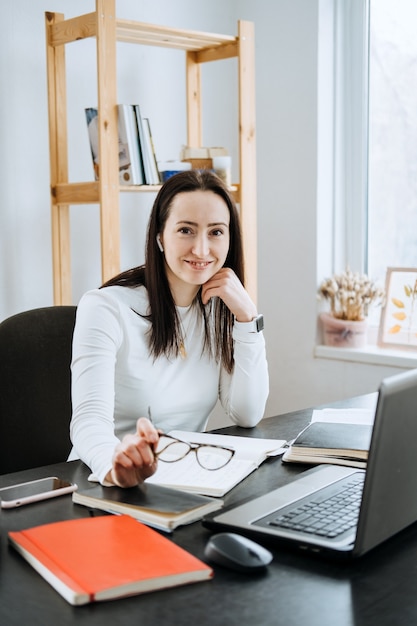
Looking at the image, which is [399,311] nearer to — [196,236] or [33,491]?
[196,236]

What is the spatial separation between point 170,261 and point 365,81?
1.68m

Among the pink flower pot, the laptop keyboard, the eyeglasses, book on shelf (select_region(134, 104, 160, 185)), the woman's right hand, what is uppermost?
book on shelf (select_region(134, 104, 160, 185))

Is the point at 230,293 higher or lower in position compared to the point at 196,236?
lower

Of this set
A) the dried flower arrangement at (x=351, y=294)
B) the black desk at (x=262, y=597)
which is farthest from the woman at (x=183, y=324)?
the dried flower arrangement at (x=351, y=294)

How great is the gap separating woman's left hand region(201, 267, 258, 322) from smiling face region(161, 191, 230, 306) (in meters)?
0.04

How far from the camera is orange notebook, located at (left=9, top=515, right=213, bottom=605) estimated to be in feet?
3.14

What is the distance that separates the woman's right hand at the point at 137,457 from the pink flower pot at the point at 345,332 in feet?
6.31

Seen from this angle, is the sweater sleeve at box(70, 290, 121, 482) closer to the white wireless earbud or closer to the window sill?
the white wireless earbud

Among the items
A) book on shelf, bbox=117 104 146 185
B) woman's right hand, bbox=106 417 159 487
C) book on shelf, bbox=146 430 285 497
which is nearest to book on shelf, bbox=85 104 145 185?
book on shelf, bbox=117 104 146 185

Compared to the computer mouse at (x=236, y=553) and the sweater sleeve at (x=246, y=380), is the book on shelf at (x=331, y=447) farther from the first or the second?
the computer mouse at (x=236, y=553)

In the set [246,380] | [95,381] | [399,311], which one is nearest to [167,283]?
[246,380]

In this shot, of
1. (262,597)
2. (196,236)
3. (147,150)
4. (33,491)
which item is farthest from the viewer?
(147,150)

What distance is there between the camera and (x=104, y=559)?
1.01 metres

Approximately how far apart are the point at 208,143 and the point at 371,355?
116 cm
